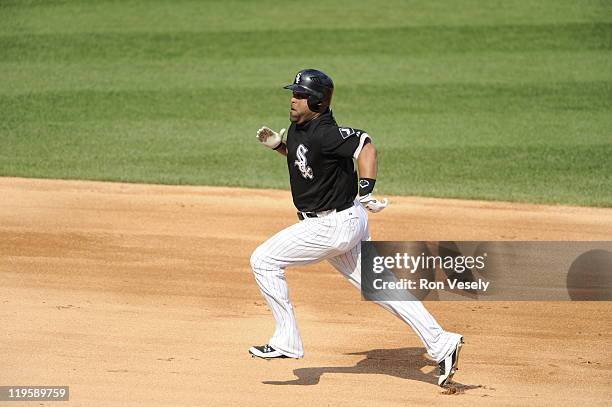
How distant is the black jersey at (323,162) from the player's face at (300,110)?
0.04m

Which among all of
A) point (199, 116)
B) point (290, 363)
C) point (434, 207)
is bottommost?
point (290, 363)

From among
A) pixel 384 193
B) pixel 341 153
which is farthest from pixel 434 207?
pixel 341 153

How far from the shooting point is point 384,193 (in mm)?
11664

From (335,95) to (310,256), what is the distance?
9.16 metres

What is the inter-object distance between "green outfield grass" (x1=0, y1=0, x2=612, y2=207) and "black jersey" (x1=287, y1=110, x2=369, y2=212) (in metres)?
5.65

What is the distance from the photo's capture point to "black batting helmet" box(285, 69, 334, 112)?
612cm

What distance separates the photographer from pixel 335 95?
15109 millimetres

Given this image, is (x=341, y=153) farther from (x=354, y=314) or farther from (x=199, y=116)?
(x=199, y=116)

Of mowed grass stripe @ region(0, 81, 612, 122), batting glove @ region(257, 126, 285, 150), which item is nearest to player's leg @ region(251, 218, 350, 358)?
batting glove @ region(257, 126, 285, 150)

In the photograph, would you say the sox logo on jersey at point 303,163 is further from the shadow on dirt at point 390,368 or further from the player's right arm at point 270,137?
the shadow on dirt at point 390,368

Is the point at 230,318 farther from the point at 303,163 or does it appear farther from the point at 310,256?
the point at 303,163

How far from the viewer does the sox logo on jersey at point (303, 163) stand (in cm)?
611

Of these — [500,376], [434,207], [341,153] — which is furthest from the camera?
[434,207]

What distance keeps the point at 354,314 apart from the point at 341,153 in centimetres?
215
